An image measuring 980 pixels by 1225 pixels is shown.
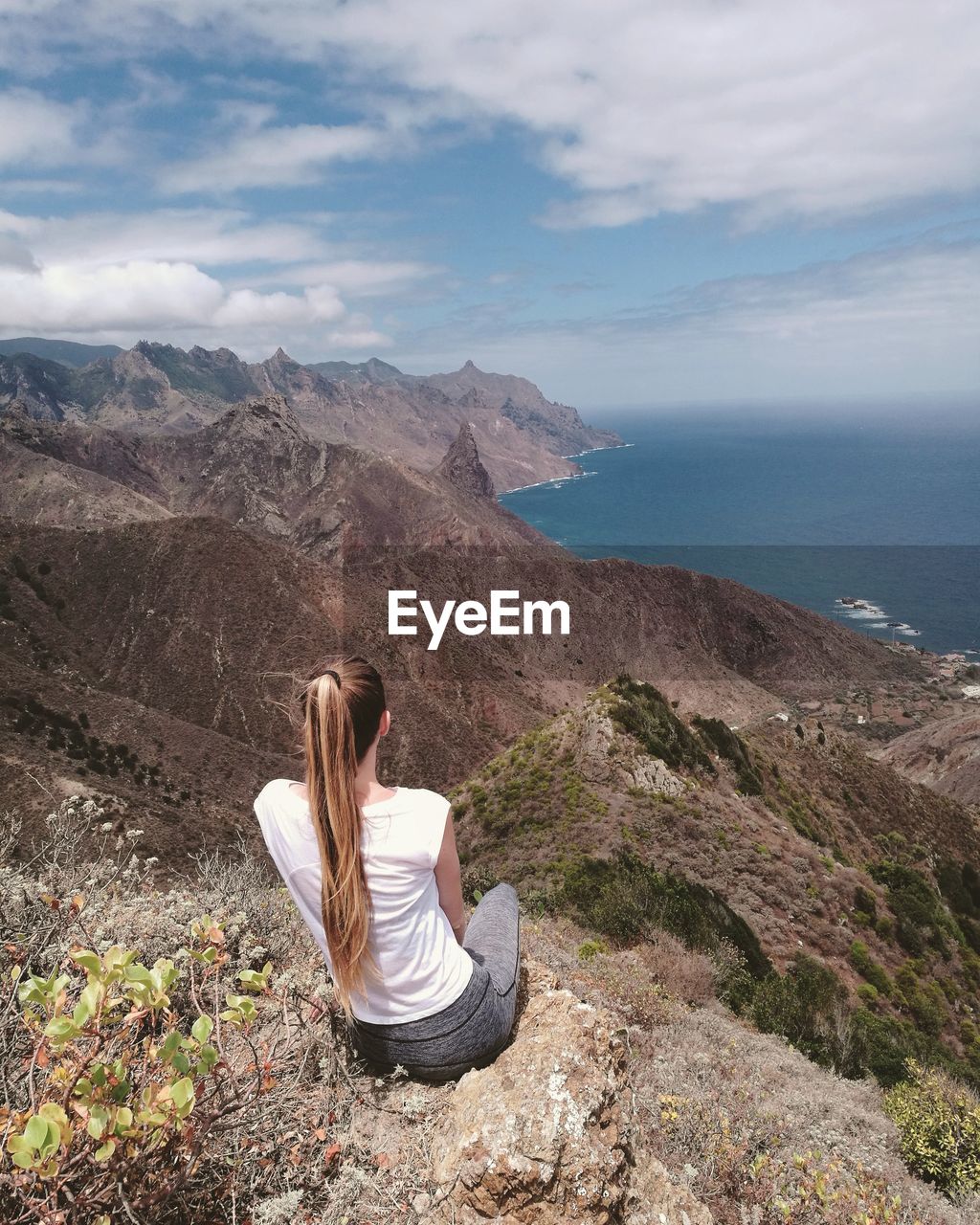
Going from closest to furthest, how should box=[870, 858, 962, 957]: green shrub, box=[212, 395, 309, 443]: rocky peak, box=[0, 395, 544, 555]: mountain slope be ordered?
1. box=[870, 858, 962, 957]: green shrub
2. box=[0, 395, 544, 555]: mountain slope
3. box=[212, 395, 309, 443]: rocky peak

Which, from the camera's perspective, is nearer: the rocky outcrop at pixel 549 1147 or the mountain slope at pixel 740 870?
the rocky outcrop at pixel 549 1147

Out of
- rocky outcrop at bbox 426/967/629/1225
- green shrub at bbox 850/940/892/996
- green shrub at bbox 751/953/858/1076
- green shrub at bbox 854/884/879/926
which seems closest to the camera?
rocky outcrop at bbox 426/967/629/1225

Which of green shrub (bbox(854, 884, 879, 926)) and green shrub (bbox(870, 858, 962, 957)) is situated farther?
green shrub (bbox(870, 858, 962, 957))

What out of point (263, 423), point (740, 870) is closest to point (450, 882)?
point (740, 870)

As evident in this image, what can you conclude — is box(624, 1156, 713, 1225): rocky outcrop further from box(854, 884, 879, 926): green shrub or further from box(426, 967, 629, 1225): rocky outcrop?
box(854, 884, 879, 926): green shrub

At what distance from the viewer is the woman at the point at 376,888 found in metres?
2.83

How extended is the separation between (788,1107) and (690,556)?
161465 mm

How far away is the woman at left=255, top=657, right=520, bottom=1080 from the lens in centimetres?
283

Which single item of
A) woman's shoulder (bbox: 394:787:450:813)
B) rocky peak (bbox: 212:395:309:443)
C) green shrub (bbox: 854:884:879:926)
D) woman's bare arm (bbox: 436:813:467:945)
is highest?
rocky peak (bbox: 212:395:309:443)

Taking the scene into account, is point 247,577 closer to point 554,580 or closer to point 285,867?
point 554,580

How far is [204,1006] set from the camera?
379 cm

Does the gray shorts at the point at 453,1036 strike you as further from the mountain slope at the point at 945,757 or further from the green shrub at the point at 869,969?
the mountain slope at the point at 945,757

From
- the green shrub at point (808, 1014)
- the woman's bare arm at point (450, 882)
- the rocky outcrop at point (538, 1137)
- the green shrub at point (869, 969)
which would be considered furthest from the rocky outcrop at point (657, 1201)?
the green shrub at point (869, 969)

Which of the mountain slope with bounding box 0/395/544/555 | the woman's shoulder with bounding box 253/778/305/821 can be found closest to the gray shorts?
the woman's shoulder with bounding box 253/778/305/821
